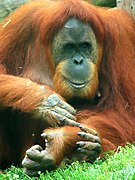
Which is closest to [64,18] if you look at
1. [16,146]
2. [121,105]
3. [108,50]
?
[108,50]

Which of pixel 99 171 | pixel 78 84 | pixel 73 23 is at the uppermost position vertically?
pixel 73 23

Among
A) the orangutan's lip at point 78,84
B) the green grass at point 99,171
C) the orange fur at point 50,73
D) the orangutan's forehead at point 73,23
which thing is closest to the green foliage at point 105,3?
the orange fur at point 50,73

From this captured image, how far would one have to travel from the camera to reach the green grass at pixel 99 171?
3020mm

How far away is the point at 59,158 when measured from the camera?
11.4ft

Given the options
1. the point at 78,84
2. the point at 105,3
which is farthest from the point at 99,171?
the point at 105,3

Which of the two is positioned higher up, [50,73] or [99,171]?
[50,73]

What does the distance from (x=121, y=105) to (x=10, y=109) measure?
0.84 m

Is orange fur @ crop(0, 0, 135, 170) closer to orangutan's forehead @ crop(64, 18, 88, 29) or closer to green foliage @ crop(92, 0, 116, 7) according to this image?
orangutan's forehead @ crop(64, 18, 88, 29)

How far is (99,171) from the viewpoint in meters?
3.19

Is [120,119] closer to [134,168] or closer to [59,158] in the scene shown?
[59,158]

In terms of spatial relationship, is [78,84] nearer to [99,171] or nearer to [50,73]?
[50,73]

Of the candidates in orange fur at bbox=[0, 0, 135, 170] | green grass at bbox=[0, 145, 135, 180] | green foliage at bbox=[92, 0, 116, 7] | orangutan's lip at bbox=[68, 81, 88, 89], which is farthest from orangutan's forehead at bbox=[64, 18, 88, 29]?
green foliage at bbox=[92, 0, 116, 7]

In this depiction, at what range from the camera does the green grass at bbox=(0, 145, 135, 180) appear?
3.02 metres

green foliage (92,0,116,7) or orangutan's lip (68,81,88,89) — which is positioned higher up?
green foliage (92,0,116,7)
